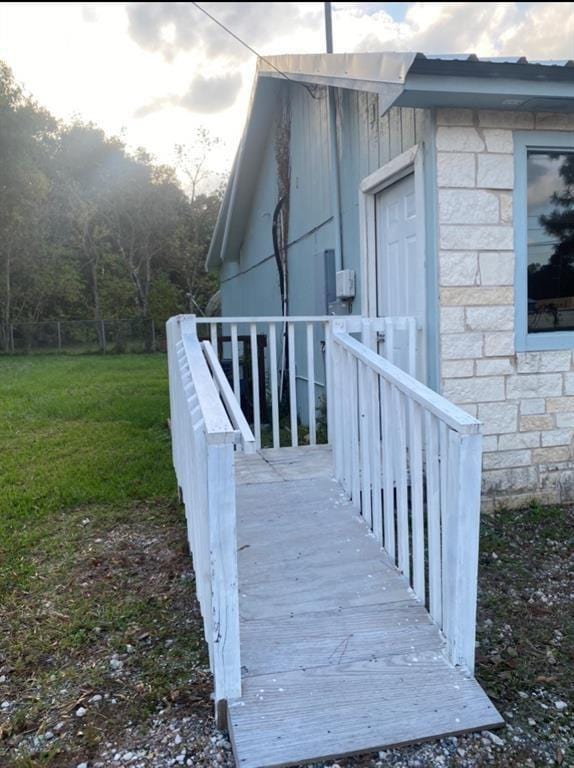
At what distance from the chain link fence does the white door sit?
17796 mm

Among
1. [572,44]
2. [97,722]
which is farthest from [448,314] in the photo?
[572,44]

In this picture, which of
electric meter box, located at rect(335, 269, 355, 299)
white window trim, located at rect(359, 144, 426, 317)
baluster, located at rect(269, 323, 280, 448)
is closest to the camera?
baluster, located at rect(269, 323, 280, 448)

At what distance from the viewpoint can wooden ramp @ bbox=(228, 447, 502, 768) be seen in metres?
2.10

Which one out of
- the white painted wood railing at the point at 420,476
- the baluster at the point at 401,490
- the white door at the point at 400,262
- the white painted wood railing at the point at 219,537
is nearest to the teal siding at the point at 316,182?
the white door at the point at 400,262

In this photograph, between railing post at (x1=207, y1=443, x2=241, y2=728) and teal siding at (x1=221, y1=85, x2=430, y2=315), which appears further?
teal siding at (x1=221, y1=85, x2=430, y2=315)

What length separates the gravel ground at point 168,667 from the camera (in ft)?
6.95

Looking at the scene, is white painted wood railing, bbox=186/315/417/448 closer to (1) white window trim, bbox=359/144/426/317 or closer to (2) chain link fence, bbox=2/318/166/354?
(1) white window trim, bbox=359/144/426/317

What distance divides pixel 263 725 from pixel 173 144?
28.0 m

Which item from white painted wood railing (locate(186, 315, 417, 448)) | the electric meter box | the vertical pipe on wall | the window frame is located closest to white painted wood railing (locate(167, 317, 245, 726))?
white painted wood railing (locate(186, 315, 417, 448))

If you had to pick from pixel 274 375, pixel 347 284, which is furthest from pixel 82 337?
pixel 274 375

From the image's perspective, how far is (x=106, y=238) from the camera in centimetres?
2562

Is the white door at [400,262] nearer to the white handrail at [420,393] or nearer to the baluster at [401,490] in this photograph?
the white handrail at [420,393]

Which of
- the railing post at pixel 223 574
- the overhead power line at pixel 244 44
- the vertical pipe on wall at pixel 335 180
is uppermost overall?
the overhead power line at pixel 244 44

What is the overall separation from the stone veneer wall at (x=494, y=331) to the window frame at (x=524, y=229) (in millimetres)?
45
